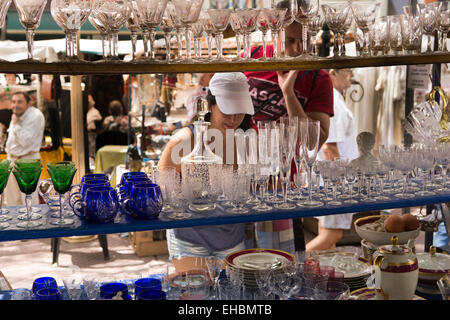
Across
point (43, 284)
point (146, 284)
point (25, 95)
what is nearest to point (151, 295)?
point (146, 284)

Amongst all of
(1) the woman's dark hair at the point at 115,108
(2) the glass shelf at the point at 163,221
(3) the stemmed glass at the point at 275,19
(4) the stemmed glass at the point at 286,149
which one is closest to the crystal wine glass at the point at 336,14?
(3) the stemmed glass at the point at 275,19

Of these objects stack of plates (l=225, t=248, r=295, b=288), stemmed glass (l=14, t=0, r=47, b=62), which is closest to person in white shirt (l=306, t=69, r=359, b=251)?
stack of plates (l=225, t=248, r=295, b=288)

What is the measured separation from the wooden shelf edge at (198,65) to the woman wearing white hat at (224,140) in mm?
434

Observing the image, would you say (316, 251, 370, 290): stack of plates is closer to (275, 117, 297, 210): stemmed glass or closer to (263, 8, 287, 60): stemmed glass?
(275, 117, 297, 210): stemmed glass

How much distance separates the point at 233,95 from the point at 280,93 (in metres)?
0.50

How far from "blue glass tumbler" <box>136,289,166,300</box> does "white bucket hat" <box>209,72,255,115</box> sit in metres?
0.83

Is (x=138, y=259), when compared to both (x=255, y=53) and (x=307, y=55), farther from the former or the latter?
(x=307, y=55)

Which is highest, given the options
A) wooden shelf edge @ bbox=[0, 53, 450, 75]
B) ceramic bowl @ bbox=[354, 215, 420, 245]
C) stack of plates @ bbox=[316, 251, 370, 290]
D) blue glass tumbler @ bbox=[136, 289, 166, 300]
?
wooden shelf edge @ bbox=[0, 53, 450, 75]

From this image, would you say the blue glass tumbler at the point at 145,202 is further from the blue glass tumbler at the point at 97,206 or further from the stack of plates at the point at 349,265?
the stack of plates at the point at 349,265

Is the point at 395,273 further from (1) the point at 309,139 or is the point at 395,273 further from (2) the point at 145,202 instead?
(2) the point at 145,202

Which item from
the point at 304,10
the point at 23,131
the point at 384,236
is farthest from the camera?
the point at 23,131

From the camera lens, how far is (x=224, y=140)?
2.28 meters

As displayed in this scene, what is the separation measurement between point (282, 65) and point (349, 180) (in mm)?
468

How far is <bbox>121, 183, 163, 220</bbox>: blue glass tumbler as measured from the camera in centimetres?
172
